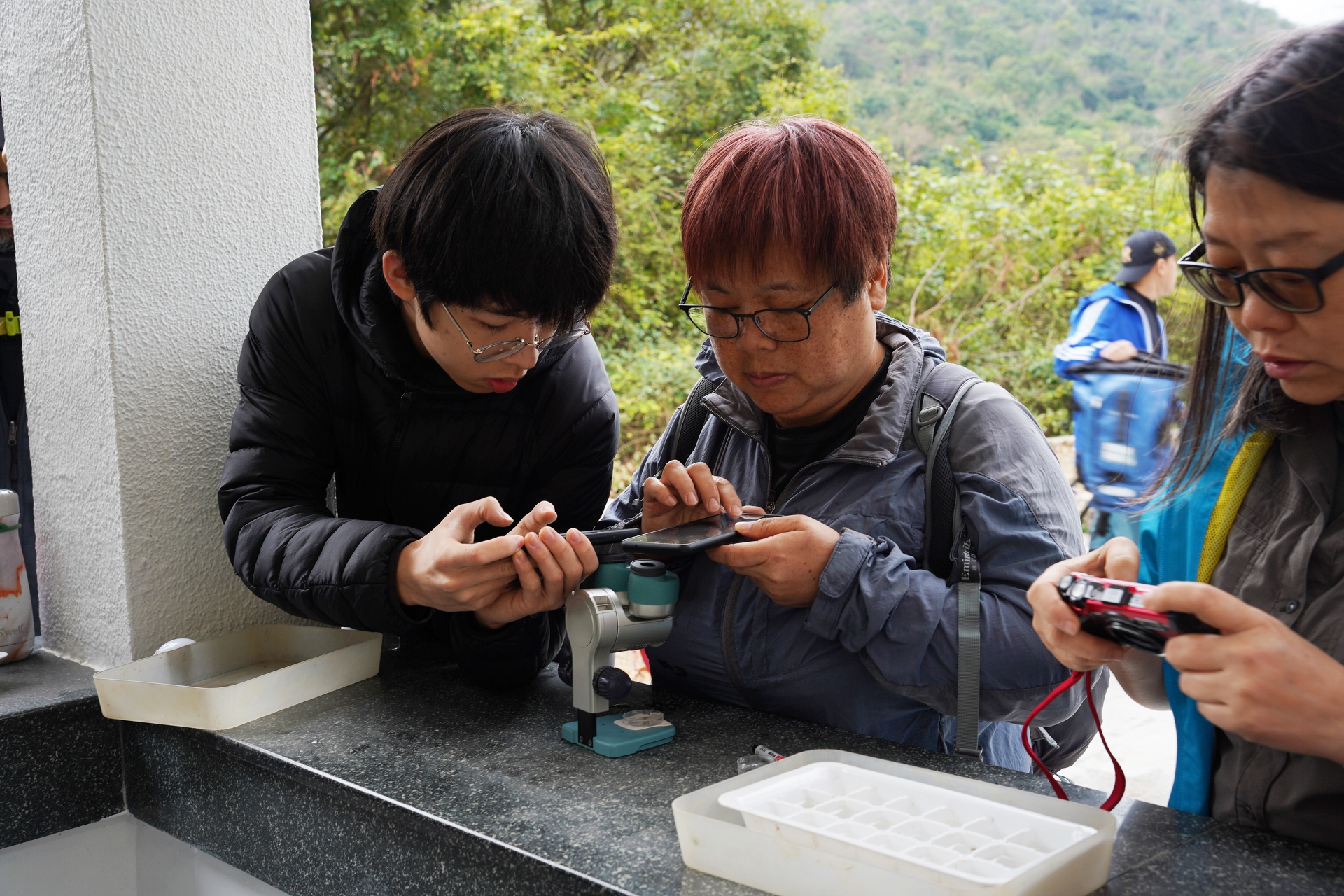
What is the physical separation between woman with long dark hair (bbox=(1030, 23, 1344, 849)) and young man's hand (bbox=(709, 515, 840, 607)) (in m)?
Answer: 0.34

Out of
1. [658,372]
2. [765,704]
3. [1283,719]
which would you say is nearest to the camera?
[1283,719]

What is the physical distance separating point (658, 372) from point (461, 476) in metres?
6.06

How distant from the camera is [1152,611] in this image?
3.38 ft

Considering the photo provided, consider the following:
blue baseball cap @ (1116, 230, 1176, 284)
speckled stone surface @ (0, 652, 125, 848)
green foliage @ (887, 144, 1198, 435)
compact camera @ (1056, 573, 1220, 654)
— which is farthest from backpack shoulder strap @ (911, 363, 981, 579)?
green foliage @ (887, 144, 1198, 435)

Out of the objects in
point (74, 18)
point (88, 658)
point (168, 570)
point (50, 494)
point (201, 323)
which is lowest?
point (88, 658)

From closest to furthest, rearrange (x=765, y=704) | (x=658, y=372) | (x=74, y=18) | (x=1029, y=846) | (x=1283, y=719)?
(x=1283, y=719), (x=1029, y=846), (x=765, y=704), (x=74, y=18), (x=658, y=372)

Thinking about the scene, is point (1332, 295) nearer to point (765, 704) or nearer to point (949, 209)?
point (765, 704)

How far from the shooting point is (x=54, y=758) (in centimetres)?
170

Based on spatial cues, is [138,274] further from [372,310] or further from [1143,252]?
[1143,252]

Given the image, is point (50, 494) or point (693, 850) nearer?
point (693, 850)

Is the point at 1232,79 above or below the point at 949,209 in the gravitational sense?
below

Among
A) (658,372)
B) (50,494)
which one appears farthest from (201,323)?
(658,372)

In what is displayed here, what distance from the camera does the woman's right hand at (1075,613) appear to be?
1.15 m

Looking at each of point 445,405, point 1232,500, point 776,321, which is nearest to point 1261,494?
point 1232,500
